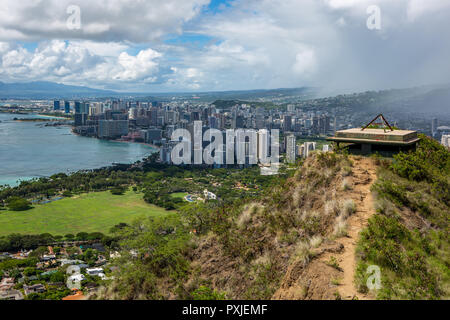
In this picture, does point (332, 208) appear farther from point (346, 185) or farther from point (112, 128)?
point (112, 128)

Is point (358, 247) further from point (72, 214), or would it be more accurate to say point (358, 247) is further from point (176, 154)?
point (176, 154)

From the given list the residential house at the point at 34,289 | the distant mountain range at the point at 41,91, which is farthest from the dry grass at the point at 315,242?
the distant mountain range at the point at 41,91

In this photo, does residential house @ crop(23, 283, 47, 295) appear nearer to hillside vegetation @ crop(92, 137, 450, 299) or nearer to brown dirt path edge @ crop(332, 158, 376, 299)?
hillside vegetation @ crop(92, 137, 450, 299)

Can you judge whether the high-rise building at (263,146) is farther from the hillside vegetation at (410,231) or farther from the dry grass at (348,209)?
the dry grass at (348,209)

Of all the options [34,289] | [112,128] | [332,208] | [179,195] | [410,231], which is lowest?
[34,289]

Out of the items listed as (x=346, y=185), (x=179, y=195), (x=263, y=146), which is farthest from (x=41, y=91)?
(x=346, y=185)
